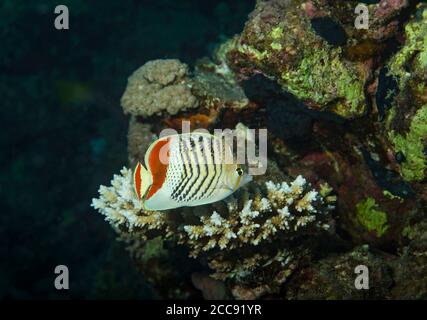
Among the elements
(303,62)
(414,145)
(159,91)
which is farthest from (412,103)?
(159,91)

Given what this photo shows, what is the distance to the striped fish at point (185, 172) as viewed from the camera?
221 cm

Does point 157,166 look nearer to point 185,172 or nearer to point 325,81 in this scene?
point 185,172

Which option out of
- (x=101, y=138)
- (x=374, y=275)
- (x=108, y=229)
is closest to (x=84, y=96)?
A: (x=101, y=138)

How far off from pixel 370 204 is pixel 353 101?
1.08 meters

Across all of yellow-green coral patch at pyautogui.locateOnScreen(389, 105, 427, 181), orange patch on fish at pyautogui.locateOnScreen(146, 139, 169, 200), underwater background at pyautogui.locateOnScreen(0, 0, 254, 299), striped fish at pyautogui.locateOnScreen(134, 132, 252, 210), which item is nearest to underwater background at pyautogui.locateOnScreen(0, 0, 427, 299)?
yellow-green coral patch at pyautogui.locateOnScreen(389, 105, 427, 181)

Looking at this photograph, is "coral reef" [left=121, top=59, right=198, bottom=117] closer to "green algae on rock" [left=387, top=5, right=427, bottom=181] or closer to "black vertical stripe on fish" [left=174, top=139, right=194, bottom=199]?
"black vertical stripe on fish" [left=174, top=139, right=194, bottom=199]

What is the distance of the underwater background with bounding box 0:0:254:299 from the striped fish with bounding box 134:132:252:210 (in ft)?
16.5

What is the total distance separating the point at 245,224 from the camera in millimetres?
2977

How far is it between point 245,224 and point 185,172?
0.96 metres

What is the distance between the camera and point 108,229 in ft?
24.1

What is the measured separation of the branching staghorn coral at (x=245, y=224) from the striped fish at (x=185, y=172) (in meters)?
0.68

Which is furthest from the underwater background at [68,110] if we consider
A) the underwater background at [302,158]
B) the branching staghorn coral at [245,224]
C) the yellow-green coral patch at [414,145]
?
the yellow-green coral patch at [414,145]

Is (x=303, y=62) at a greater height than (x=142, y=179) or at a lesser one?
greater

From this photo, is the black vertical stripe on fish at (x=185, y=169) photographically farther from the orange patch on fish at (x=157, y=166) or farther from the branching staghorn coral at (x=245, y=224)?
the branching staghorn coral at (x=245, y=224)
